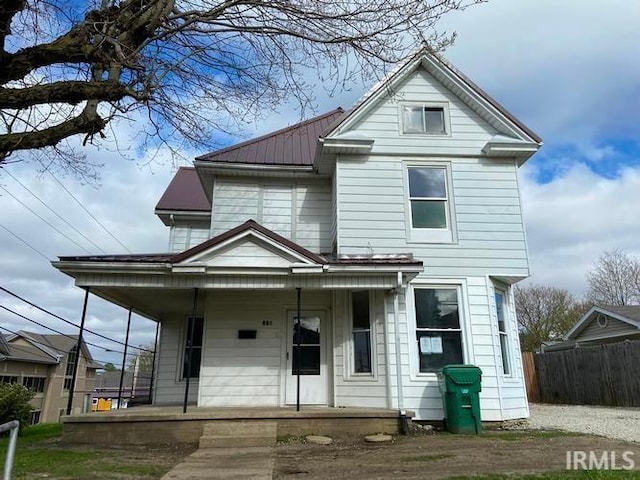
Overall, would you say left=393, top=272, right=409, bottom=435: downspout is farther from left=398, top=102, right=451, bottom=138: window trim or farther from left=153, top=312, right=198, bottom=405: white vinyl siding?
left=153, top=312, right=198, bottom=405: white vinyl siding

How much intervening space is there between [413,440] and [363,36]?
21.4ft

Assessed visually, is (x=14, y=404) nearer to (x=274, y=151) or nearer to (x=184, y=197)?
(x=184, y=197)

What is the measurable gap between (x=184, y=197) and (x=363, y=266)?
737cm

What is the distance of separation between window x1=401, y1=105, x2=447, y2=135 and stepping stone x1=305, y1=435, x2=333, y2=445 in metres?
7.04

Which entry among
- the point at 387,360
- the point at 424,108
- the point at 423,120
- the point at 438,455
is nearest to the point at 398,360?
the point at 387,360

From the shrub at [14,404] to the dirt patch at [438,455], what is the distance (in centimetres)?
1079

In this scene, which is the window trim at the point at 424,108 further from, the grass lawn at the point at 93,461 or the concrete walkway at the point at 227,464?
the grass lawn at the point at 93,461

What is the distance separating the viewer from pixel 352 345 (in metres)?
9.84

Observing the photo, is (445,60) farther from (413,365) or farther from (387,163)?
A: (413,365)

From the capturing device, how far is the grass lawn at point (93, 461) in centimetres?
566

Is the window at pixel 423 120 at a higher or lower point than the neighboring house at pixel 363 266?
higher

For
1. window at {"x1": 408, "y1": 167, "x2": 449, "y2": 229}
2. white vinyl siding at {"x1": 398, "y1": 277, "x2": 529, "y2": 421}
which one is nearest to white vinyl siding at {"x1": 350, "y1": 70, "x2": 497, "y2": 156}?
window at {"x1": 408, "y1": 167, "x2": 449, "y2": 229}

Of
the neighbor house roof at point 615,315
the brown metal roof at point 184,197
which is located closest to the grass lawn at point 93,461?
the brown metal roof at point 184,197

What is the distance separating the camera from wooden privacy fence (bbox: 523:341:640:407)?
14.7 metres
